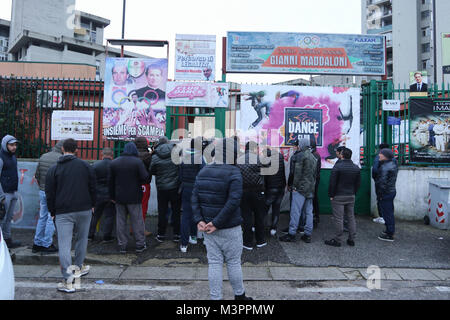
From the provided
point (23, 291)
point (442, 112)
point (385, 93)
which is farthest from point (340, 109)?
point (23, 291)

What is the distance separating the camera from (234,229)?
3.54 metres

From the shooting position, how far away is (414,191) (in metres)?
8.09

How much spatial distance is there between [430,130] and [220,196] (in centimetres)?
717

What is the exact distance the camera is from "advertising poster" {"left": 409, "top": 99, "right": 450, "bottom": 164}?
27.0 ft

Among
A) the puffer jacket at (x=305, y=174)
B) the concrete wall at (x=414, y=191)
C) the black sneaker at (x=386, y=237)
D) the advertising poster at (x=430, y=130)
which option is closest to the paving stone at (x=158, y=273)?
the puffer jacket at (x=305, y=174)

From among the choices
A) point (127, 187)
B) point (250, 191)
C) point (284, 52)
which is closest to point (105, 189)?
point (127, 187)

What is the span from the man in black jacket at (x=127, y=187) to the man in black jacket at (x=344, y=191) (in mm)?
3406

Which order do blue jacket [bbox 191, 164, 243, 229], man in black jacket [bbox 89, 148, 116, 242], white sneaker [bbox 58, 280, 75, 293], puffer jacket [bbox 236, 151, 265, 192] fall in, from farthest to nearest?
man in black jacket [bbox 89, 148, 116, 242], puffer jacket [bbox 236, 151, 265, 192], white sneaker [bbox 58, 280, 75, 293], blue jacket [bbox 191, 164, 243, 229]

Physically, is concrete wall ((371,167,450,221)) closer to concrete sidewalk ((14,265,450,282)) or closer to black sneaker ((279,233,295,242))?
concrete sidewalk ((14,265,450,282))

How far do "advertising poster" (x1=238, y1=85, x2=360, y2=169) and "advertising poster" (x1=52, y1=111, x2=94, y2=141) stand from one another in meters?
3.78

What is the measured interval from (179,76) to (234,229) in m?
5.68

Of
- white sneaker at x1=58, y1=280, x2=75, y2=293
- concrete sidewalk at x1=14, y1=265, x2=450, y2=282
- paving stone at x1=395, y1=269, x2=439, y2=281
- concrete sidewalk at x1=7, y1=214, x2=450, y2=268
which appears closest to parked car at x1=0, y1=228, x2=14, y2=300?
white sneaker at x1=58, y1=280, x2=75, y2=293

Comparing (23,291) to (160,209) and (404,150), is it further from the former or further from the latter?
(404,150)

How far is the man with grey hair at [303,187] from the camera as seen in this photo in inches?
241
